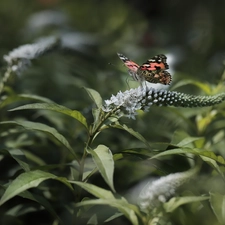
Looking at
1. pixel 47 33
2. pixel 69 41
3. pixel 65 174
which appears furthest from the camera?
pixel 47 33

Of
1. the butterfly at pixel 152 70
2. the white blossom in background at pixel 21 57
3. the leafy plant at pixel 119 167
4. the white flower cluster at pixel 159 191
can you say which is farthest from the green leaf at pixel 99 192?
the white blossom in background at pixel 21 57

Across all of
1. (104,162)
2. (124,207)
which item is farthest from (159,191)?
(104,162)

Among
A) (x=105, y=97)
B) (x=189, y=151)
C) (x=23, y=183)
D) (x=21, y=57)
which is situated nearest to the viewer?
(x=23, y=183)

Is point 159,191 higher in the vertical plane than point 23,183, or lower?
lower

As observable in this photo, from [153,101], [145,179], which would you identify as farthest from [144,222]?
[145,179]

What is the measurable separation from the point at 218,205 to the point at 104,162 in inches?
16.8

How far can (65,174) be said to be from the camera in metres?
2.87

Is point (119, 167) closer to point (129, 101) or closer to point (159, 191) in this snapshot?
point (129, 101)

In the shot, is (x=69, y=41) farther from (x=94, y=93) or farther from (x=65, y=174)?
(x=94, y=93)

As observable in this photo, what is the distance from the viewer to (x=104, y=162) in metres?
1.79

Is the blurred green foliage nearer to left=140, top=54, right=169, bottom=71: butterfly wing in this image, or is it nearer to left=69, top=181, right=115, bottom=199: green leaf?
left=69, top=181, right=115, bottom=199: green leaf

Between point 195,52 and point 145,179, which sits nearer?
point 145,179

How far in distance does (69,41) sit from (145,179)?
2.08 m

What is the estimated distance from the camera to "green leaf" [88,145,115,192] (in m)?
1.70
